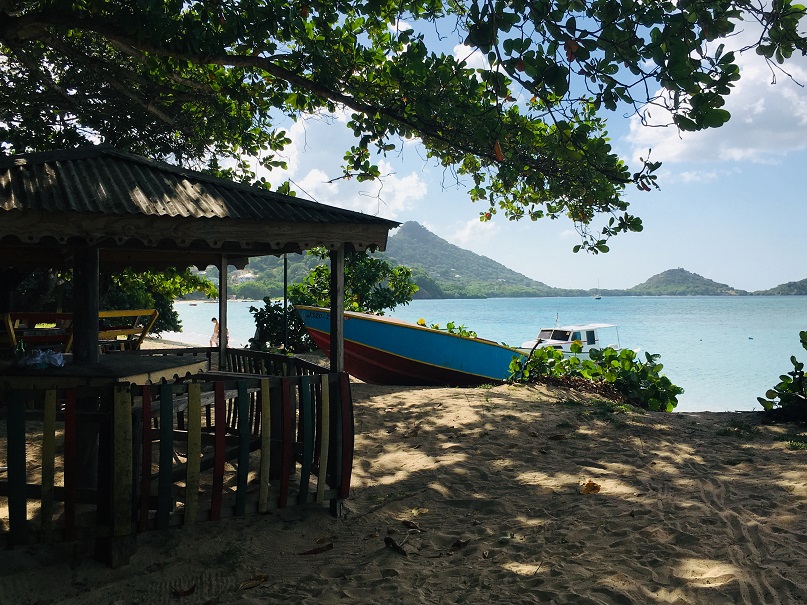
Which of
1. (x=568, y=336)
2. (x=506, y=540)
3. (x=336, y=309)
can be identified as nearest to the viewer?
(x=506, y=540)

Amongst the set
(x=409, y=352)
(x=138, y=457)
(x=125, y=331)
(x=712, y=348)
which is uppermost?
(x=125, y=331)

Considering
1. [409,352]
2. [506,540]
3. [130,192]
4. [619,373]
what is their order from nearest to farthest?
[506,540], [130,192], [619,373], [409,352]

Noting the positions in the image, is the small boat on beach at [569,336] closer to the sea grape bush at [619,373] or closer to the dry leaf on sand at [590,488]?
the sea grape bush at [619,373]

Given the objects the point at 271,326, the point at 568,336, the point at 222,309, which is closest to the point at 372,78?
the point at 222,309

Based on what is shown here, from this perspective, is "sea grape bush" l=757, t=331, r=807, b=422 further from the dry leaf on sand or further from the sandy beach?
the dry leaf on sand

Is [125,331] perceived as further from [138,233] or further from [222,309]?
[138,233]

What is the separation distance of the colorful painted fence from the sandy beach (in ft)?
0.94

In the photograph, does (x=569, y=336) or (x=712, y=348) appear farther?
(x=712, y=348)

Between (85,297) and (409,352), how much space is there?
32.4 feet

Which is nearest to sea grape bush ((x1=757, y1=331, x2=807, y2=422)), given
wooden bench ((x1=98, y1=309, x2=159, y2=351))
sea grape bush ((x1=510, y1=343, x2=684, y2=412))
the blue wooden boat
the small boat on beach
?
sea grape bush ((x1=510, y1=343, x2=684, y2=412))

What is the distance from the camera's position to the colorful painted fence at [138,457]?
3943 mm

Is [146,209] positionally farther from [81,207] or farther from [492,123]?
[492,123]

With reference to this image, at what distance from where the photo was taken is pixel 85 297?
16.3 feet

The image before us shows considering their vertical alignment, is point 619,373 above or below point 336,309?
below
